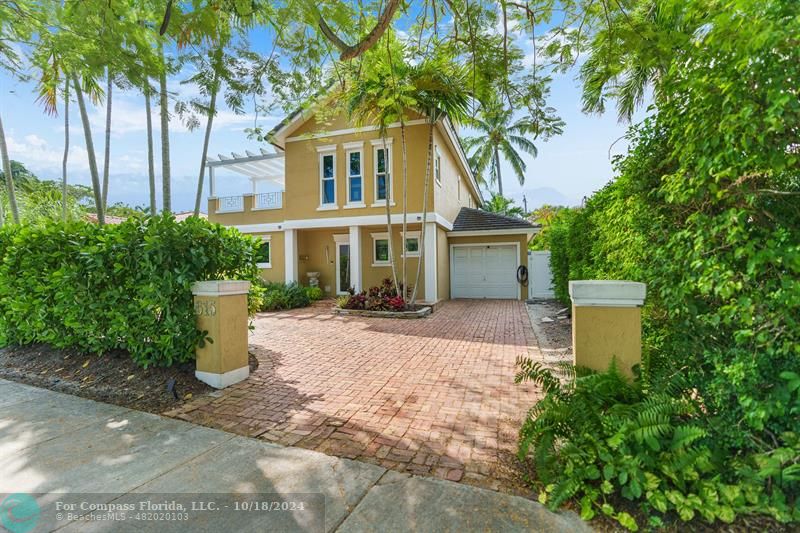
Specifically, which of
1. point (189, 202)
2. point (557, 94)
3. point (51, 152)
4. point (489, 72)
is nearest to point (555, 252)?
point (557, 94)

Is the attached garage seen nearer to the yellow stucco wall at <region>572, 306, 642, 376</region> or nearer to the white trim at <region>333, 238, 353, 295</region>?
the white trim at <region>333, 238, 353, 295</region>

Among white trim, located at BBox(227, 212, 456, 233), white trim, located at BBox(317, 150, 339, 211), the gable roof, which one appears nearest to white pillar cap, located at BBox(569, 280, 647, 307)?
white trim, located at BBox(227, 212, 456, 233)

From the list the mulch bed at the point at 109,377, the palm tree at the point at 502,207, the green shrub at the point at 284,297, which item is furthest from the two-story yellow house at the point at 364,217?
the palm tree at the point at 502,207

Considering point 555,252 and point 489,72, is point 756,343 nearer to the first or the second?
point 489,72

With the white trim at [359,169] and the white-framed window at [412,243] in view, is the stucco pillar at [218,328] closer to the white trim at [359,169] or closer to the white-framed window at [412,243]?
the white trim at [359,169]

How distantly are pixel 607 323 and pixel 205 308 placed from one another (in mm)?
4481

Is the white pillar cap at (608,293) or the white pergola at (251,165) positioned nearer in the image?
the white pillar cap at (608,293)

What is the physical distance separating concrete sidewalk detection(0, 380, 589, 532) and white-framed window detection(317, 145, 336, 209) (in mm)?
11026

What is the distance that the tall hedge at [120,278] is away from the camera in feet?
14.6

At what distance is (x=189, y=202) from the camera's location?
9.76 m

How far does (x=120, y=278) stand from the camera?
473 cm

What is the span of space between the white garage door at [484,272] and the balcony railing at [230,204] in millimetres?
9696

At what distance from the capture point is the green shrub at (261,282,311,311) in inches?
480

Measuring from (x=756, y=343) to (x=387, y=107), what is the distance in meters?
9.11
